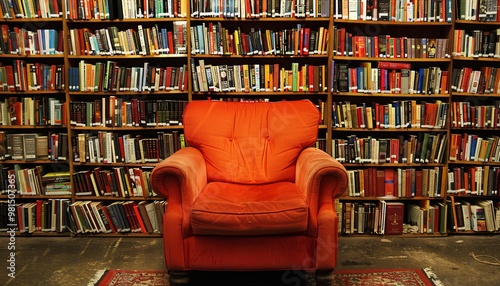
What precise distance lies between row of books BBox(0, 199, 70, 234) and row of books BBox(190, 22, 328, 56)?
1633 millimetres

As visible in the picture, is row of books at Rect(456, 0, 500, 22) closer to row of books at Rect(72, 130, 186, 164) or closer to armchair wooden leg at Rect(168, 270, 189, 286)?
row of books at Rect(72, 130, 186, 164)

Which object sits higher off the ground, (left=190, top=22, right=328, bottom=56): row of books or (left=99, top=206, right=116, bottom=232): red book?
(left=190, top=22, right=328, bottom=56): row of books

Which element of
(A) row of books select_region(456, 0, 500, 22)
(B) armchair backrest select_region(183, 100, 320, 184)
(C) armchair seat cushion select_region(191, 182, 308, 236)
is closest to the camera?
(C) armchair seat cushion select_region(191, 182, 308, 236)

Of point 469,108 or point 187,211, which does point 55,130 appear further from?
point 469,108

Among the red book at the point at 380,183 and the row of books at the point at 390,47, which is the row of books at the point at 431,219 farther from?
the row of books at the point at 390,47

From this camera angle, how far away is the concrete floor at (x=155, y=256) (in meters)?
2.80

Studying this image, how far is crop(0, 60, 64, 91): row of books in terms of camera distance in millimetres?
3555

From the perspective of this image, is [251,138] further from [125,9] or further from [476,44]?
[476,44]

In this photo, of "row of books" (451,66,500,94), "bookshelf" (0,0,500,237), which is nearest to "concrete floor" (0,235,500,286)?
"bookshelf" (0,0,500,237)

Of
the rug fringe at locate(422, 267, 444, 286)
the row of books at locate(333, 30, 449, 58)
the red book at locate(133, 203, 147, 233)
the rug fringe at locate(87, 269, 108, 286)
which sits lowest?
the rug fringe at locate(422, 267, 444, 286)

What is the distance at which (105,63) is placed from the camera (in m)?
3.59

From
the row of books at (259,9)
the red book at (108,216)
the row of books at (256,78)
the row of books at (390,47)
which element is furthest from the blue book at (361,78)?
the red book at (108,216)

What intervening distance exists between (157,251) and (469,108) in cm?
264

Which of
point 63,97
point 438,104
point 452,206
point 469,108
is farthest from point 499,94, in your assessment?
point 63,97
